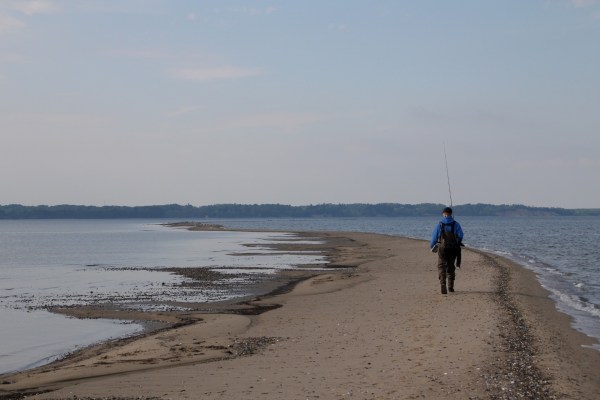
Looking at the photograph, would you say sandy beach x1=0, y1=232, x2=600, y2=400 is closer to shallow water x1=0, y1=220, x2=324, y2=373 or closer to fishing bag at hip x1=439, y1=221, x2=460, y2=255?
shallow water x1=0, y1=220, x2=324, y2=373

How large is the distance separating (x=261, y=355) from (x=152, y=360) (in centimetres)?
180

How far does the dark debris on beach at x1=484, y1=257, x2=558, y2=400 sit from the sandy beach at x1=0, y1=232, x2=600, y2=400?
0.08 ft

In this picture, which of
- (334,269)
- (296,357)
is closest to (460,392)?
(296,357)

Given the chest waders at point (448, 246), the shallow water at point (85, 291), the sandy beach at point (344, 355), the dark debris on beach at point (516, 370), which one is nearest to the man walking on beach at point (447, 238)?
the chest waders at point (448, 246)

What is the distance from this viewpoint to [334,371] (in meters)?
10.4

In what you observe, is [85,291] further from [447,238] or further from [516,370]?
[516,370]

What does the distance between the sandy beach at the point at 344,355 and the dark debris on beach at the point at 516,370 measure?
0.08 ft

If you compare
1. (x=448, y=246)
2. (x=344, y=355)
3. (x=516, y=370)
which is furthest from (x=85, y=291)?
(x=516, y=370)

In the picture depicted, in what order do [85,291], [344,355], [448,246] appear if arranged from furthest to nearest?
Answer: [85,291] → [448,246] → [344,355]

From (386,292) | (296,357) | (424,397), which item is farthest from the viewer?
(386,292)

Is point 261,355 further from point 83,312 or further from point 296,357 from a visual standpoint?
point 83,312

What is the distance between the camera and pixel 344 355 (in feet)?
38.2

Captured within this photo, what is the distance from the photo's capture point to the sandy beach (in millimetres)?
9406

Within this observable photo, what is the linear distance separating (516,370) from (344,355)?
9.12 feet
